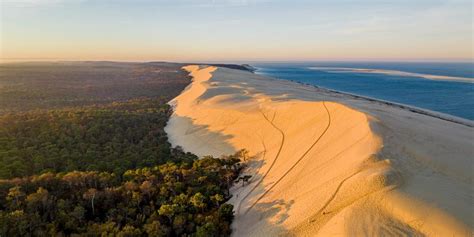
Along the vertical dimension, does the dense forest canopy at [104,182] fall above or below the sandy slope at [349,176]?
below

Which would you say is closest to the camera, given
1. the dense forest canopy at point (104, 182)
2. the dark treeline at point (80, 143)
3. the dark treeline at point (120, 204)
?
the dark treeline at point (120, 204)

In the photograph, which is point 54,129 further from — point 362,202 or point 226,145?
point 362,202

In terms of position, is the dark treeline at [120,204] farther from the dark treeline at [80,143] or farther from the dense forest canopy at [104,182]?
the dark treeline at [80,143]

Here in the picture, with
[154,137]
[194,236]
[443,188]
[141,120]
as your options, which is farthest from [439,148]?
[141,120]

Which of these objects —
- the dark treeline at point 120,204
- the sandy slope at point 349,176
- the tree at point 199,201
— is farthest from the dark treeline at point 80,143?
the tree at point 199,201

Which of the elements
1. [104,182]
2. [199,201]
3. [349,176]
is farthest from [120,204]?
[349,176]

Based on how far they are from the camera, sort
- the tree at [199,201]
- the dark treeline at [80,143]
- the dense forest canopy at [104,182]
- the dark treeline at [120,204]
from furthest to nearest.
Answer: the dark treeline at [80,143] < the tree at [199,201] < the dense forest canopy at [104,182] < the dark treeline at [120,204]

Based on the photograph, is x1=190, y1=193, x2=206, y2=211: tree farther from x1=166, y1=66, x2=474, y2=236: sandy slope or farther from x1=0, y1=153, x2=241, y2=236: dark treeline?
x1=166, y1=66, x2=474, y2=236: sandy slope


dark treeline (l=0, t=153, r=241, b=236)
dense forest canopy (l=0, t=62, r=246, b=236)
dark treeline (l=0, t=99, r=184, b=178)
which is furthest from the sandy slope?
dark treeline (l=0, t=99, r=184, b=178)
